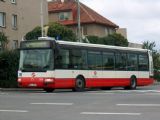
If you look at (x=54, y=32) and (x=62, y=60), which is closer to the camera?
(x=62, y=60)

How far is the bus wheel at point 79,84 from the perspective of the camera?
1225 inches

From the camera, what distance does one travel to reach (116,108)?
18.2 meters

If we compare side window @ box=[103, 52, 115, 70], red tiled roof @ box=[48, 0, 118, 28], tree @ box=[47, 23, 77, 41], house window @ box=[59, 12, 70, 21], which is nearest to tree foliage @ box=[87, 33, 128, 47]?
tree @ box=[47, 23, 77, 41]

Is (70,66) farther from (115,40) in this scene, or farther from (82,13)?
(82,13)

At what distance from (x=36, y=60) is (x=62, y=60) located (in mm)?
1371

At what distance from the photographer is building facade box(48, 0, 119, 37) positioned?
84.8 m

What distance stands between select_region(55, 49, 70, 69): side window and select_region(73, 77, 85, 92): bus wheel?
131 centimetres

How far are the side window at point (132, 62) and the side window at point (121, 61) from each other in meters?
0.47

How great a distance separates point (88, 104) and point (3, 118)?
5.00m

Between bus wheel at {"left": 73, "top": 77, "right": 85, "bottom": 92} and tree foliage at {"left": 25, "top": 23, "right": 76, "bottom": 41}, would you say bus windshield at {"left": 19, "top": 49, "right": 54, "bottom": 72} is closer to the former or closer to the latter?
bus wheel at {"left": 73, "top": 77, "right": 85, "bottom": 92}

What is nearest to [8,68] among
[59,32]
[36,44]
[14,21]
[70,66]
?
[36,44]

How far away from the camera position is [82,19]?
85.3 metres

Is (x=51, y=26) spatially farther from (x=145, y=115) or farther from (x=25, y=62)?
(x=145, y=115)

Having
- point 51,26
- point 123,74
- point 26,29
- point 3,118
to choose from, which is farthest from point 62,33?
point 3,118
